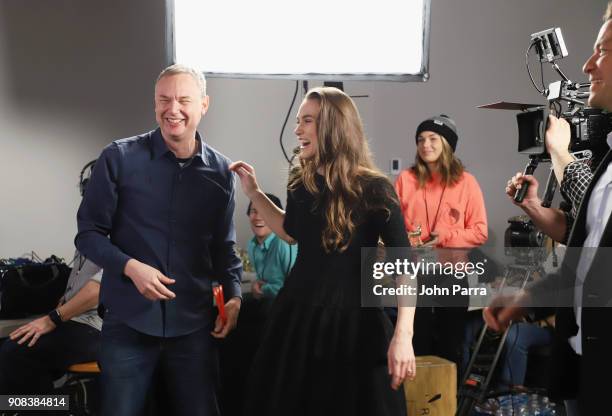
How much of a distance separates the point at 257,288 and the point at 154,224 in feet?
3.80

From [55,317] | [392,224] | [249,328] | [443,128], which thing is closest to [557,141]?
[392,224]

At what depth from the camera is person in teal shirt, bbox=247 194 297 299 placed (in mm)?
3001

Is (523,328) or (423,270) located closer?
(423,270)

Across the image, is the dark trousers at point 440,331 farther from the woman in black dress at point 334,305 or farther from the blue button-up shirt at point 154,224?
the blue button-up shirt at point 154,224

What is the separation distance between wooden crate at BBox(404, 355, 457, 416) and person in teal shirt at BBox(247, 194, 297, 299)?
28.7 inches

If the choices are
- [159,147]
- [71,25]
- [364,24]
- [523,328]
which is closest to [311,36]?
[364,24]

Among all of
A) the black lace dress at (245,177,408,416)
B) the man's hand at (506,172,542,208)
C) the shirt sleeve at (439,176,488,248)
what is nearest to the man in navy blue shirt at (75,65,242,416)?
the black lace dress at (245,177,408,416)

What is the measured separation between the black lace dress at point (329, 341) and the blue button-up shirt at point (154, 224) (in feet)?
0.82

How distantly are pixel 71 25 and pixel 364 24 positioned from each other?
1.60 meters

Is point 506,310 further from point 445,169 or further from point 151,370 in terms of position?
point 445,169

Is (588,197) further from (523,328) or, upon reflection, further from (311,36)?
(523,328)

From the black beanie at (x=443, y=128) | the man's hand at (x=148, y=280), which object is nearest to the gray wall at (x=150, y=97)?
the black beanie at (x=443, y=128)

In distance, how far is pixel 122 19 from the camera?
139 inches

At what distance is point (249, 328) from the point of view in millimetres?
2834
